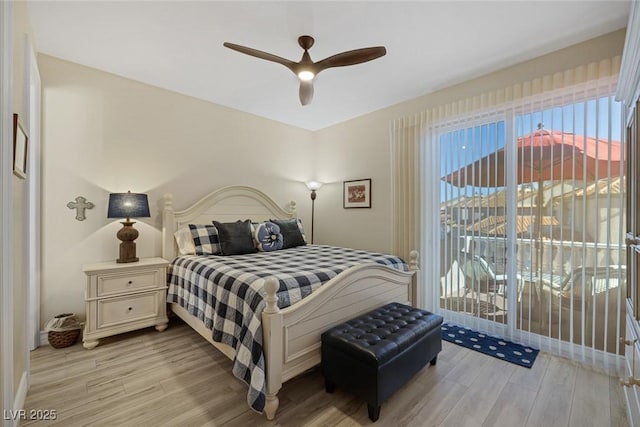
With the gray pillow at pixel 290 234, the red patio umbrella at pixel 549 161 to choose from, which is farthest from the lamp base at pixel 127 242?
the red patio umbrella at pixel 549 161

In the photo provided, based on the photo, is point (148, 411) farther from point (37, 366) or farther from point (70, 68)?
point (70, 68)

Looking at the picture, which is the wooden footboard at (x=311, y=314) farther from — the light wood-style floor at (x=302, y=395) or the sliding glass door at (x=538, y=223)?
the sliding glass door at (x=538, y=223)

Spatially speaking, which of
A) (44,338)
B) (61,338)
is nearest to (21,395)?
(61,338)

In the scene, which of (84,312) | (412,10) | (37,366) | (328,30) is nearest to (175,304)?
(84,312)

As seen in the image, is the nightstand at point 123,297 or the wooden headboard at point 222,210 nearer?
the nightstand at point 123,297

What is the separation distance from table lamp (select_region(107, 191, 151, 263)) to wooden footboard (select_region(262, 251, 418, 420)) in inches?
76.6

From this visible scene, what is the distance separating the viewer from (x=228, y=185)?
12.5 ft

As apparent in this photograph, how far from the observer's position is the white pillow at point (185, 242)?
3090 mm

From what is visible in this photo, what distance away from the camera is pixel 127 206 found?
2697mm

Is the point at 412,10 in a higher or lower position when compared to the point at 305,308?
higher

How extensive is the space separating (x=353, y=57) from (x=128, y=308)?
9.92 feet

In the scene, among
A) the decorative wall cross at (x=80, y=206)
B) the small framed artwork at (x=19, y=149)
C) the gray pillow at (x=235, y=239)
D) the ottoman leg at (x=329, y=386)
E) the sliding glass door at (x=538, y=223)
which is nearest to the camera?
the small framed artwork at (x=19, y=149)

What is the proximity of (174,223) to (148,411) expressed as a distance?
6.50 ft

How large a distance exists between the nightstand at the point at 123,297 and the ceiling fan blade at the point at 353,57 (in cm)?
249
